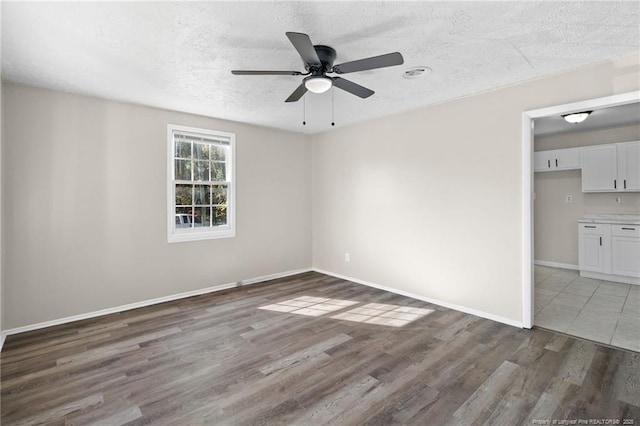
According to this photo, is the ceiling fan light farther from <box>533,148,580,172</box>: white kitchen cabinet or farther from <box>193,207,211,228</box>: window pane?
<box>533,148,580,172</box>: white kitchen cabinet

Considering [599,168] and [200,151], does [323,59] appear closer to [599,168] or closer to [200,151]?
[200,151]

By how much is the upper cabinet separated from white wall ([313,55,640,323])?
3408 mm

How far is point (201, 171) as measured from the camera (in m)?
4.48

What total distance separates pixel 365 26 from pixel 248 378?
2.79 m

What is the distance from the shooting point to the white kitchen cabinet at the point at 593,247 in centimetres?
499

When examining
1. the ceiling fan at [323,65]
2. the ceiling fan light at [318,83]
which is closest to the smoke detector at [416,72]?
the ceiling fan at [323,65]

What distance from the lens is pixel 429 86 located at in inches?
130

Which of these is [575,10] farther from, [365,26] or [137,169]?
[137,169]

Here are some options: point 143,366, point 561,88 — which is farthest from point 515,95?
point 143,366

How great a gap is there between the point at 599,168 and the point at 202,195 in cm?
676

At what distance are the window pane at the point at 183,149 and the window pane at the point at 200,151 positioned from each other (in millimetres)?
88

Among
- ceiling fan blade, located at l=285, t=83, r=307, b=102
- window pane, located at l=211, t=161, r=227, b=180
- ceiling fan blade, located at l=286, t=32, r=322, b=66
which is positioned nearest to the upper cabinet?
ceiling fan blade, located at l=285, t=83, r=307, b=102

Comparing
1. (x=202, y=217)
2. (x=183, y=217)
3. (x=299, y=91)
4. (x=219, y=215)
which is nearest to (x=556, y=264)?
(x=299, y=91)

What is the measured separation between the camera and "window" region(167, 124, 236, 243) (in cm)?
416
